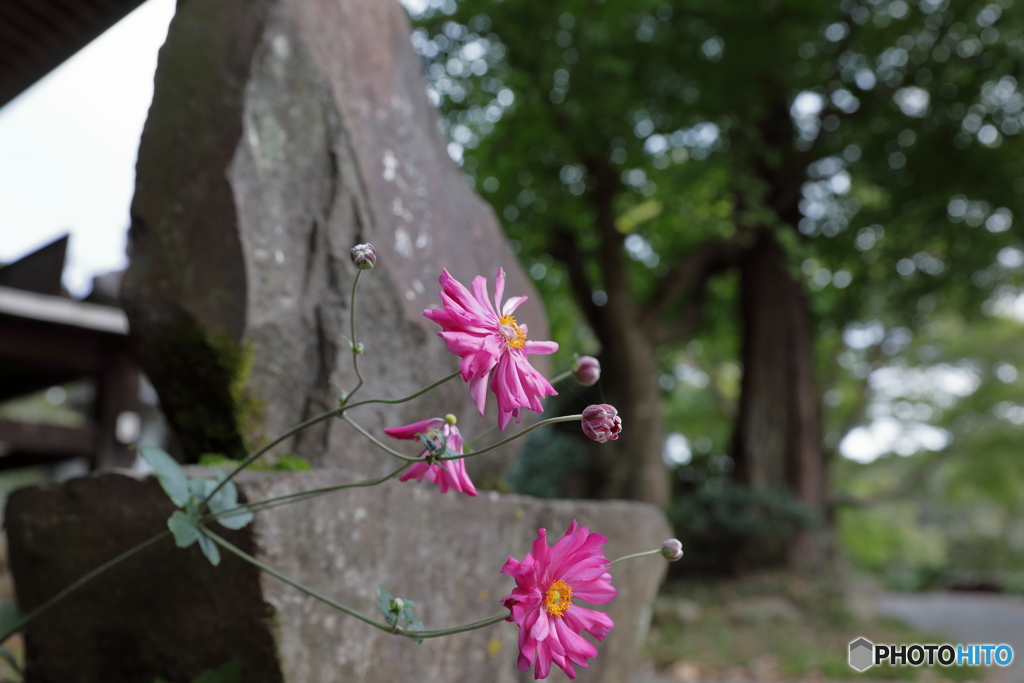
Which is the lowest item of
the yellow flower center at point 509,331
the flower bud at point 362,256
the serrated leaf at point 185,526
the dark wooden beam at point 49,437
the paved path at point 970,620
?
the paved path at point 970,620

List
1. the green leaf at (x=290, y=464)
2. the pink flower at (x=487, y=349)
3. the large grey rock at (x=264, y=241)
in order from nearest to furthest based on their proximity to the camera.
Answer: the pink flower at (x=487, y=349)
the green leaf at (x=290, y=464)
the large grey rock at (x=264, y=241)

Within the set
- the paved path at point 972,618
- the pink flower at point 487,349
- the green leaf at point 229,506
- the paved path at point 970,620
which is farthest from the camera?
the paved path at point 972,618

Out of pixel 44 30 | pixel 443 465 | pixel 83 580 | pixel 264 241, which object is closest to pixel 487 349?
pixel 443 465

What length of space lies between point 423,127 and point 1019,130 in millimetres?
6867

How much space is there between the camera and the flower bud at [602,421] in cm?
94

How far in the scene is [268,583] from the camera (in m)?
1.47

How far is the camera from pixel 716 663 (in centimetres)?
494

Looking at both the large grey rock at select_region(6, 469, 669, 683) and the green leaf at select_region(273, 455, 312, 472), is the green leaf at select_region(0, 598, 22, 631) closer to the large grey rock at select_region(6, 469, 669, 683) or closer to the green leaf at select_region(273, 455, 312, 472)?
the large grey rock at select_region(6, 469, 669, 683)

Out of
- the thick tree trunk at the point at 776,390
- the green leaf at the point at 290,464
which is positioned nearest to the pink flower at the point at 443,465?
the green leaf at the point at 290,464

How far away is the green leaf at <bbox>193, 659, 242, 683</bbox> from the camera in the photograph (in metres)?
1.45

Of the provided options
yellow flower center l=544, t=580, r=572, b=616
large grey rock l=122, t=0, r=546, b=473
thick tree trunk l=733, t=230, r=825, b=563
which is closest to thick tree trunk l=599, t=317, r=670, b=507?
thick tree trunk l=733, t=230, r=825, b=563

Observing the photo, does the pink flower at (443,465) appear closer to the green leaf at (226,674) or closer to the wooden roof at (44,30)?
the green leaf at (226,674)

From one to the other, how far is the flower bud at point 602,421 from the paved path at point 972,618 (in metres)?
5.32

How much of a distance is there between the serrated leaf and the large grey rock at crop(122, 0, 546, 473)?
1.94 feet
